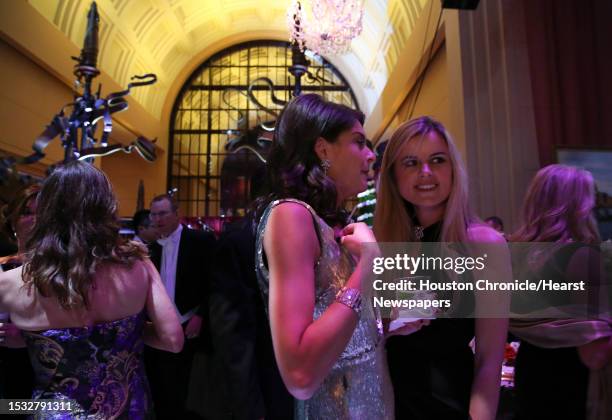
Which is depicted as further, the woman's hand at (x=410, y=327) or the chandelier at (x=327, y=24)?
the chandelier at (x=327, y=24)

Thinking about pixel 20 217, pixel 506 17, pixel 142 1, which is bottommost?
pixel 20 217

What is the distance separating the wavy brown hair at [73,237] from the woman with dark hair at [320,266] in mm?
764

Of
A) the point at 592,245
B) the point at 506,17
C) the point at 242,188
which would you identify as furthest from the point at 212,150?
the point at 592,245

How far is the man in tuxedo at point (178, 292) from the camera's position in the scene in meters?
2.91

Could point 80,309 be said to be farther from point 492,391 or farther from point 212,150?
point 212,150

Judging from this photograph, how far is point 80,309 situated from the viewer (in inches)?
55.6

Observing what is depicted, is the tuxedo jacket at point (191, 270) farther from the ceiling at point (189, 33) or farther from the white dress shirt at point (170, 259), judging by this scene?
the ceiling at point (189, 33)

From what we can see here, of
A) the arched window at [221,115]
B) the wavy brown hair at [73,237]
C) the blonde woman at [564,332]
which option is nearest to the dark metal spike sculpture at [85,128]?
the wavy brown hair at [73,237]

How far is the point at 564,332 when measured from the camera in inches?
54.2

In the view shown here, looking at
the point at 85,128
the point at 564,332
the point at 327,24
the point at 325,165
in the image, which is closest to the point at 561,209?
the point at 564,332

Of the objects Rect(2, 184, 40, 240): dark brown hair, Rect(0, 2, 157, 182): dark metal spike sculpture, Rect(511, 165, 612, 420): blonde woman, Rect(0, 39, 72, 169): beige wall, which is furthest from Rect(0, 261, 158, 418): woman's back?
Rect(0, 39, 72, 169): beige wall

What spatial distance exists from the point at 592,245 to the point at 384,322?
91cm

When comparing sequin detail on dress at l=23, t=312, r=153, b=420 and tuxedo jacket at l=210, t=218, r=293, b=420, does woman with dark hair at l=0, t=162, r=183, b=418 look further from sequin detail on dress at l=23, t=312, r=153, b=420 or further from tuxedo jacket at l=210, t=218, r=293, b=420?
tuxedo jacket at l=210, t=218, r=293, b=420

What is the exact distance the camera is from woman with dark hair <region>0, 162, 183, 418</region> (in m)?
1.39
